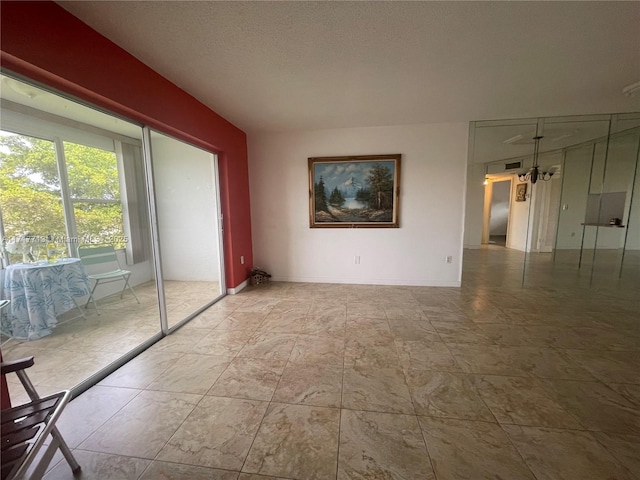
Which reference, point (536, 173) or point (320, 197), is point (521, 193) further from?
point (320, 197)

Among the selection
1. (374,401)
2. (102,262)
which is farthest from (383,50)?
(102,262)

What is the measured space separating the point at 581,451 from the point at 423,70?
2.75 metres

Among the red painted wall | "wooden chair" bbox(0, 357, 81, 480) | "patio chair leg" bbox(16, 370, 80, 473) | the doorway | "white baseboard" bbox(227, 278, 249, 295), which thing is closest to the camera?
"wooden chair" bbox(0, 357, 81, 480)

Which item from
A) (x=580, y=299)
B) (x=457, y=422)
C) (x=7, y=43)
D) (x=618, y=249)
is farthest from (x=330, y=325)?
(x=618, y=249)

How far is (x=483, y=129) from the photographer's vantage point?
11.2 ft

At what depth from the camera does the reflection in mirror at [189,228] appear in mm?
3023

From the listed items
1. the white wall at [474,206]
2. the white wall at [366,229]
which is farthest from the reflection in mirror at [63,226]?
the white wall at [474,206]

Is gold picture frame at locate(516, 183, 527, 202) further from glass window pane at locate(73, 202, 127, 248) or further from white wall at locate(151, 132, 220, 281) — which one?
glass window pane at locate(73, 202, 127, 248)

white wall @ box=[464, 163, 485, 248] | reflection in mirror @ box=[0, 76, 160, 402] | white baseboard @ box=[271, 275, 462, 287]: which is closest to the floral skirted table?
reflection in mirror @ box=[0, 76, 160, 402]

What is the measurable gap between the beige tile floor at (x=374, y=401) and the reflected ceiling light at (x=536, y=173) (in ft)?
7.06

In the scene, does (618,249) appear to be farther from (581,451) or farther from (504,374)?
(581,451)

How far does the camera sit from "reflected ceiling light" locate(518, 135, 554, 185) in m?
3.59

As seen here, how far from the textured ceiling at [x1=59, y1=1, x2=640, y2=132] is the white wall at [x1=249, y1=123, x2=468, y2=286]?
76cm

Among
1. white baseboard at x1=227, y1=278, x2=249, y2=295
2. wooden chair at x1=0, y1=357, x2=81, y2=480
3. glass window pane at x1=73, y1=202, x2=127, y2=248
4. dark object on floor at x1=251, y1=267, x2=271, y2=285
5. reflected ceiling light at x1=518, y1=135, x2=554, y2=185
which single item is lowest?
white baseboard at x1=227, y1=278, x2=249, y2=295
